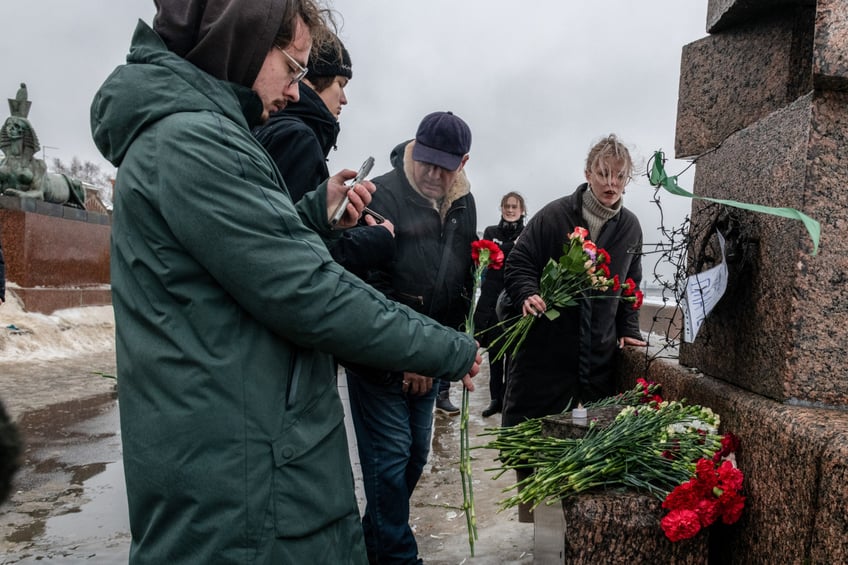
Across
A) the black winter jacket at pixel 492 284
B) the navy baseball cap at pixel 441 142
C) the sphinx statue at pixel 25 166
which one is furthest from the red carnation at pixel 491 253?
the sphinx statue at pixel 25 166

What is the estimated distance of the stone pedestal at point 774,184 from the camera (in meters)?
1.92

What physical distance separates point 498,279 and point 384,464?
3.62 metres

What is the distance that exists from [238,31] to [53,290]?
393 inches

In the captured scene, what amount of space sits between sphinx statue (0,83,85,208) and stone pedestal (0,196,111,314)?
1.41 ft

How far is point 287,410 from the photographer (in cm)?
136

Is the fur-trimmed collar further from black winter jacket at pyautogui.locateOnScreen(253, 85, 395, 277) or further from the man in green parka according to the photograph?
the man in green parka

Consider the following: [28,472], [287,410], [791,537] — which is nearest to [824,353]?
[791,537]

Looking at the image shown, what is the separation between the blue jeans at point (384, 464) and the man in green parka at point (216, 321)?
1.42m

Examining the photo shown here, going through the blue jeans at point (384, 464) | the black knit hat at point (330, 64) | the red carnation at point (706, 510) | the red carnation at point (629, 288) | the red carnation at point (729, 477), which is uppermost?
the black knit hat at point (330, 64)

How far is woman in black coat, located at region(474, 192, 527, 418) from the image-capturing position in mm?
6117

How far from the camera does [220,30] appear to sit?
1414 millimetres

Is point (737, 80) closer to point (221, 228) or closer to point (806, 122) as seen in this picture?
point (806, 122)

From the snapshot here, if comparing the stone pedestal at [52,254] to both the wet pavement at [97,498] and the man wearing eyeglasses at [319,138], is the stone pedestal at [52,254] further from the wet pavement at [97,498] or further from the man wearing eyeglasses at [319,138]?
the man wearing eyeglasses at [319,138]

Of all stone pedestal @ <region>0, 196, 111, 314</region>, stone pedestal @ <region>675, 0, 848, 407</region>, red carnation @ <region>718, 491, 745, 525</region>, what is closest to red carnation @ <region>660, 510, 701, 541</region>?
red carnation @ <region>718, 491, 745, 525</region>
